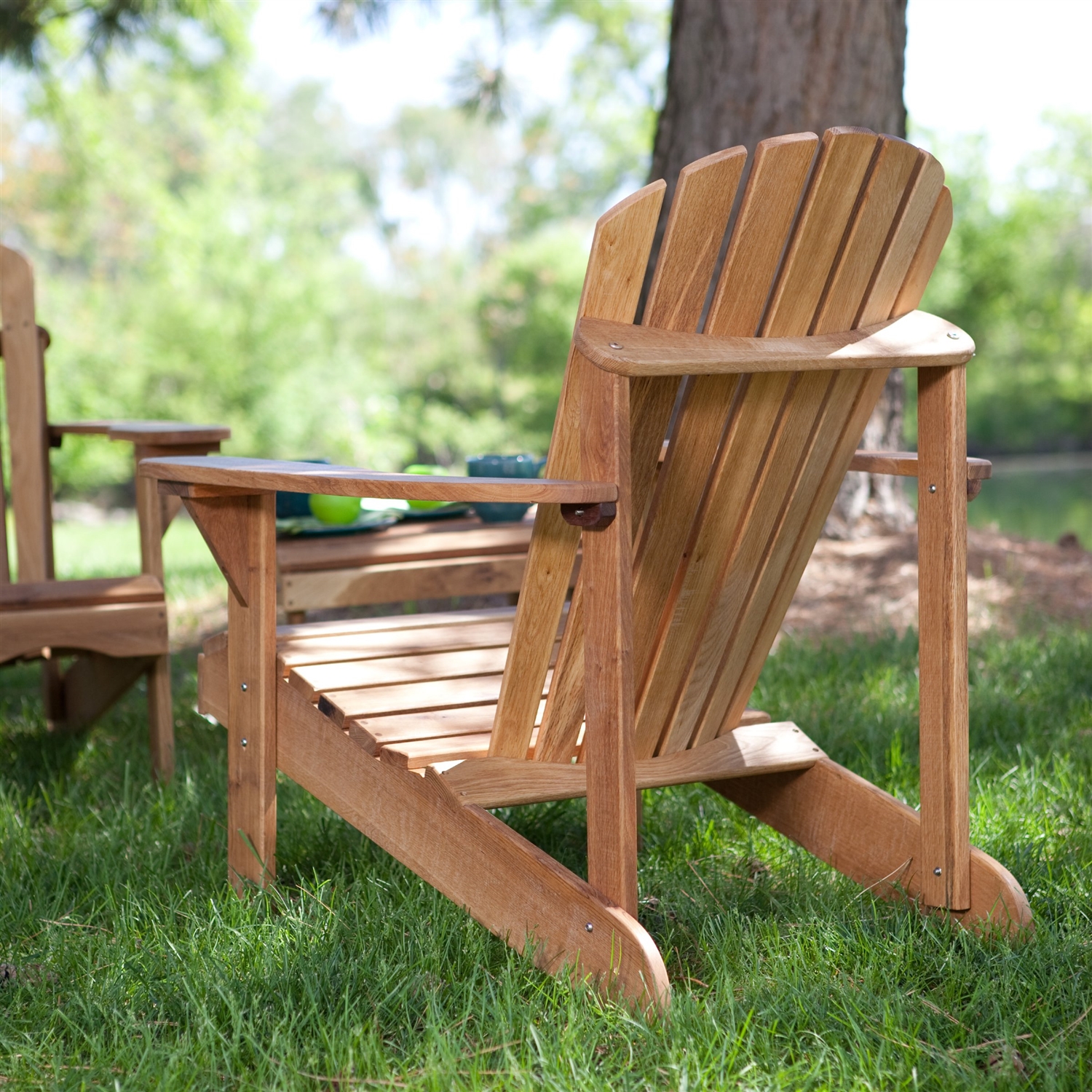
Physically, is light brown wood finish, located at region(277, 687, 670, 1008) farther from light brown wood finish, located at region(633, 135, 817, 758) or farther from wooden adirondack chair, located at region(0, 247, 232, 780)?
wooden adirondack chair, located at region(0, 247, 232, 780)

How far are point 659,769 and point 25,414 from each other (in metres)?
1.97

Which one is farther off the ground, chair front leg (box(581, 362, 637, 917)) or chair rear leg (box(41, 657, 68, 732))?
chair front leg (box(581, 362, 637, 917))

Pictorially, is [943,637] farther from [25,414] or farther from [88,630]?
[25,414]

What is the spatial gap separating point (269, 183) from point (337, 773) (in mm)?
29878

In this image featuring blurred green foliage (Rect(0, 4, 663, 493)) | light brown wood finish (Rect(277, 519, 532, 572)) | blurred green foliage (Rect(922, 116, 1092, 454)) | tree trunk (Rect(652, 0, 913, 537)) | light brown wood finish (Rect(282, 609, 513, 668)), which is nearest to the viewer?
light brown wood finish (Rect(282, 609, 513, 668))

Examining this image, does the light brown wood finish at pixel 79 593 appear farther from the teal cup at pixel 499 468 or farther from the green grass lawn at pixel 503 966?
the teal cup at pixel 499 468

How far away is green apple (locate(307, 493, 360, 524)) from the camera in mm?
2711

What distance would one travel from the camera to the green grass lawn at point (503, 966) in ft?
4.06

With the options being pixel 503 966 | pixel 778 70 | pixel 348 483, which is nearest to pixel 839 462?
pixel 348 483

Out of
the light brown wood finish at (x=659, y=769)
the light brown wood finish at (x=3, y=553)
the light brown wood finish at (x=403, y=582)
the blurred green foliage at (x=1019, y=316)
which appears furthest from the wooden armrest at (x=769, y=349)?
the blurred green foliage at (x=1019, y=316)

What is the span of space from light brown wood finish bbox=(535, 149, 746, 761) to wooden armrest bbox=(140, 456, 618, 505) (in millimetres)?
95

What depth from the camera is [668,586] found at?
1523mm

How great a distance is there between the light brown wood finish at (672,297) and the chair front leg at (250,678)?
0.52 m

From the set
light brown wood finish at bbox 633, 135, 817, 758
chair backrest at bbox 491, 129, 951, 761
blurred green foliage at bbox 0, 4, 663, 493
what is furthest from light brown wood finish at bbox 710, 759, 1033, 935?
blurred green foliage at bbox 0, 4, 663, 493
